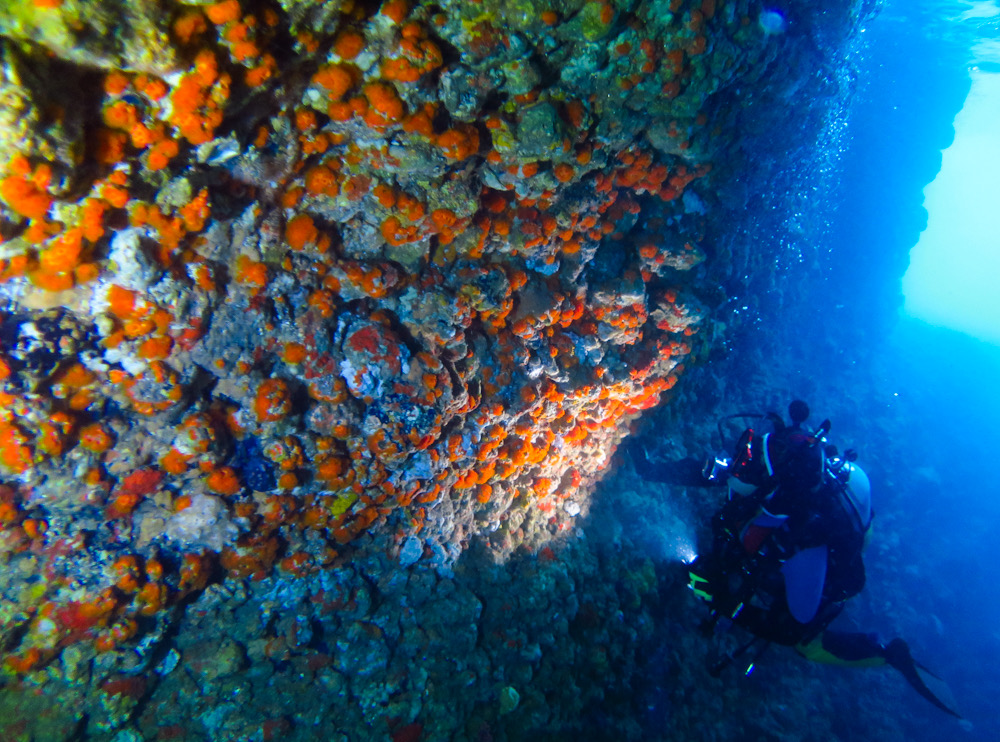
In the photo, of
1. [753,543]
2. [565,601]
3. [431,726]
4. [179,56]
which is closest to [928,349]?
[753,543]

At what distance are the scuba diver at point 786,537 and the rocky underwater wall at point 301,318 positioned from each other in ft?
7.25

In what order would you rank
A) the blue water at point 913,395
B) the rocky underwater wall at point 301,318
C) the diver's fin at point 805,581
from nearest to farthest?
the rocky underwater wall at point 301,318, the diver's fin at point 805,581, the blue water at point 913,395

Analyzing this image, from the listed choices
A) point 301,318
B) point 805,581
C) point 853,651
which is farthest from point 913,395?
point 301,318

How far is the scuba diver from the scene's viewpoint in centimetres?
554

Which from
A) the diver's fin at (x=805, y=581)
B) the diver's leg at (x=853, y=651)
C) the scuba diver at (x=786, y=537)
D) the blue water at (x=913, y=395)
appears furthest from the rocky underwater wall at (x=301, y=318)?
the blue water at (x=913, y=395)

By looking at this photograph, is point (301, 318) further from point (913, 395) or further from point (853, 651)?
point (913, 395)

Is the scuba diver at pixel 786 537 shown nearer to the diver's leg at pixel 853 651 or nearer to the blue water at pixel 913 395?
the diver's leg at pixel 853 651

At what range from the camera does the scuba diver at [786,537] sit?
18.2 ft

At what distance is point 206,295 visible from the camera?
3469 millimetres

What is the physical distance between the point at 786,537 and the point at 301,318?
6153 mm

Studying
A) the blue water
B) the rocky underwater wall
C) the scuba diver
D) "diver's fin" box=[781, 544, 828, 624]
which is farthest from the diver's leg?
the blue water

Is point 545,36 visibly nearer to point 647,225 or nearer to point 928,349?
point 647,225

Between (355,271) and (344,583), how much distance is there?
3.14 meters

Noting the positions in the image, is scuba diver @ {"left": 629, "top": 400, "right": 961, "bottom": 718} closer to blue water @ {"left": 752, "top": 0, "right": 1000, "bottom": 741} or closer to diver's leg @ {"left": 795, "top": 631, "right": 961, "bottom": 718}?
diver's leg @ {"left": 795, "top": 631, "right": 961, "bottom": 718}
